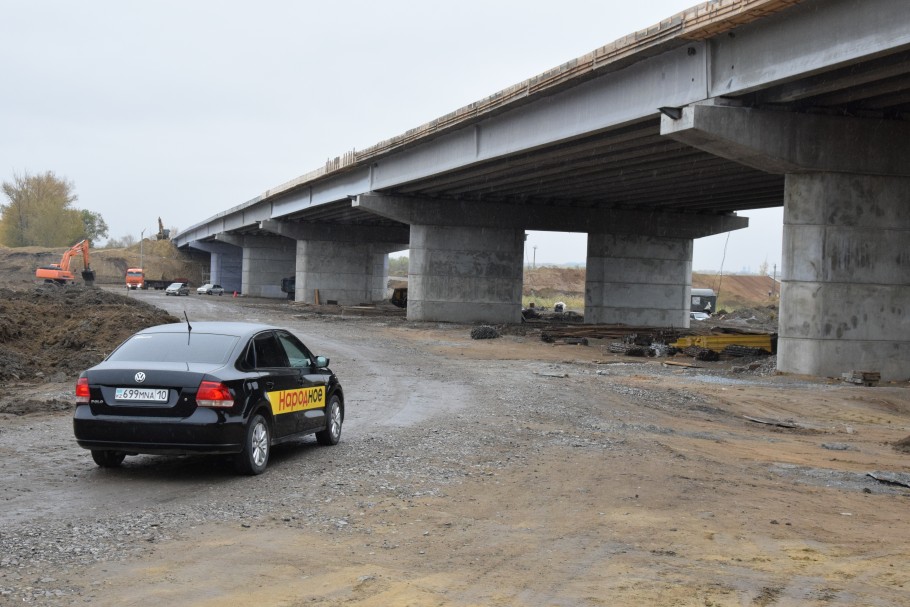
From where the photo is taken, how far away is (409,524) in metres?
7.62

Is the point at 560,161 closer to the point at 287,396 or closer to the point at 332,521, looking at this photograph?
the point at 287,396

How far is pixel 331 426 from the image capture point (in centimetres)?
1149

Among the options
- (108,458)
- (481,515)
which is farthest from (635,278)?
(481,515)

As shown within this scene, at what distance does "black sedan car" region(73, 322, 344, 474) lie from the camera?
29.4 ft

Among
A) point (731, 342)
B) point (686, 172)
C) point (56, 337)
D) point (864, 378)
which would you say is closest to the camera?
point (864, 378)

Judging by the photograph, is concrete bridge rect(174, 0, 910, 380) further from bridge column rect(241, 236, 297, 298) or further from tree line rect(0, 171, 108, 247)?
tree line rect(0, 171, 108, 247)

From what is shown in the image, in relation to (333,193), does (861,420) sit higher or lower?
lower

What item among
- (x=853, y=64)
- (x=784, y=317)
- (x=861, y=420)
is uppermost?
(x=853, y=64)

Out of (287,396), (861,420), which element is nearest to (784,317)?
(861,420)

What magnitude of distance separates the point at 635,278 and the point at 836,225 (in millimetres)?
25555

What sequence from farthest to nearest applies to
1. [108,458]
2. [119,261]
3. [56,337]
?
1. [119,261]
2. [56,337]
3. [108,458]

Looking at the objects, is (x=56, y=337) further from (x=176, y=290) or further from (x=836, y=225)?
(x=176, y=290)

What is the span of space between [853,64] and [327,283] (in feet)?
173

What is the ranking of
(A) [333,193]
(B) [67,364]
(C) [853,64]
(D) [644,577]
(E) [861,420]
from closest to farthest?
(D) [644,577]
(E) [861,420]
(C) [853,64]
(B) [67,364]
(A) [333,193]
